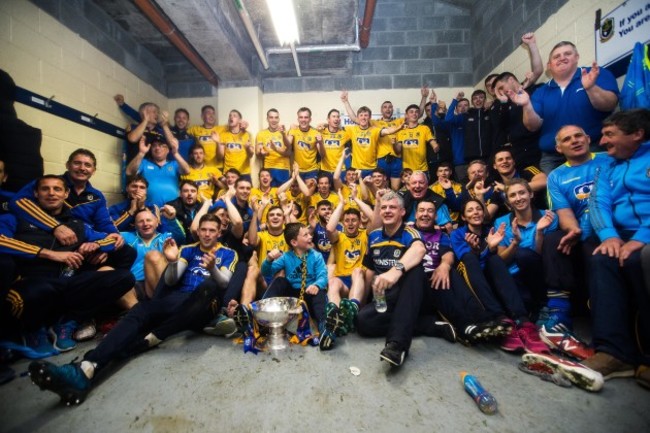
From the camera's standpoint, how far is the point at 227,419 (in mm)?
1317

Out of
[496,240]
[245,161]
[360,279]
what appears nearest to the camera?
[496,240]

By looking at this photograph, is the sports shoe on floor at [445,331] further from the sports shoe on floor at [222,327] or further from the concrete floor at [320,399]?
the sports shoe on floor at [222,327]

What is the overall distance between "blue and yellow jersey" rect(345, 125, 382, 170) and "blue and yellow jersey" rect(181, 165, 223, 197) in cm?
226

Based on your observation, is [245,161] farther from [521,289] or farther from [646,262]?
[646,262]

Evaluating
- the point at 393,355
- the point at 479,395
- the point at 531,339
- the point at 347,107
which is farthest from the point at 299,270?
the point at 347,107

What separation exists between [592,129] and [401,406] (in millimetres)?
2922

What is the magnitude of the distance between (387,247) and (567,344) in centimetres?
128

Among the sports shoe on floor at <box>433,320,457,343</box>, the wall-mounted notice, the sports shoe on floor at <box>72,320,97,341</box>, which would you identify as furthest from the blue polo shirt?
the sports shoe on floor at <box>72,320,97,341</box>

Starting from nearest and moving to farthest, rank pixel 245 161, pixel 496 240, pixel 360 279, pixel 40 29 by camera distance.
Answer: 1. pixel 496 240
2. pixel 360 279
3. pixel 40 29
4. pixel 245 161

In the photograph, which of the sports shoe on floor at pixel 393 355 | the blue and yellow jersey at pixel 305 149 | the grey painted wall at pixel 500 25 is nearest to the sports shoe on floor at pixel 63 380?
the sports shoe on floor at pixel 393 355

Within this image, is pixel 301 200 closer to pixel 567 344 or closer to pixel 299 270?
pixel 299 270

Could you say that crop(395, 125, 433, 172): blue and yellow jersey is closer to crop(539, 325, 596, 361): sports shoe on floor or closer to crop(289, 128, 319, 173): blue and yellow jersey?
crop(289, 128, 319, 173): blue and yellow jersey

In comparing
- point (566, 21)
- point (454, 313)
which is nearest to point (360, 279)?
point (454, 313)

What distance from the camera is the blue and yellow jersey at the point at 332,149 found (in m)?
4.77
